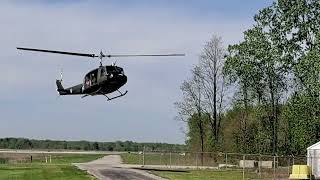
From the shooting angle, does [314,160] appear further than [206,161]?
No

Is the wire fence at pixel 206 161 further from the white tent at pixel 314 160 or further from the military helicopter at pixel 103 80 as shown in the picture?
the military helicopter at pixel 103 80

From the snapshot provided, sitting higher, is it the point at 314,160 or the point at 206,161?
the point at 314,160

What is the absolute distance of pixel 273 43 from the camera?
64.4 metres

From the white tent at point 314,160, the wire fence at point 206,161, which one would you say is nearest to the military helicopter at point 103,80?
the white tent at point 314,160

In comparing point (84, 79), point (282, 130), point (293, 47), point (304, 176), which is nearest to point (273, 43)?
point (293, 47)

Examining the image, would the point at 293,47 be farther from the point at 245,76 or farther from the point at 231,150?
the point at 231,150

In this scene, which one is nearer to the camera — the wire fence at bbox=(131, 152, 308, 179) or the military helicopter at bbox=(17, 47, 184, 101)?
the military helicopter at bbox=(17, 47, 184, 101)

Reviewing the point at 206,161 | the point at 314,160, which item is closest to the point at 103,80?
the point at 314,160

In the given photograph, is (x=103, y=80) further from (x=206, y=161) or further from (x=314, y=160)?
(x=206, y=161)

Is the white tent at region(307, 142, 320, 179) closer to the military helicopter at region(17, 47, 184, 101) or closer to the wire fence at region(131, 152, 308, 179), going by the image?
the wire fence at region(131, 152, 308, 179)

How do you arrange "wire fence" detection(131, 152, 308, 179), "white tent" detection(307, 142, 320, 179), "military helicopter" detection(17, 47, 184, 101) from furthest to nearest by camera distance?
"wire fence" detection(131, 152, 308, 179) → "white tent" detection(307, 142, 320, 179) → "military helicopter" detection(17, 47, 184, 101)

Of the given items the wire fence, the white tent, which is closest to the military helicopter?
the white tent

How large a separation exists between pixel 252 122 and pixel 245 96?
310 inches

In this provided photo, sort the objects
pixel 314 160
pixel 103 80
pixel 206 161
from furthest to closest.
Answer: pixel 206 161 → pixel 314 160 → pixel 103 80
